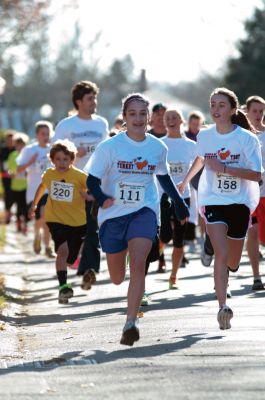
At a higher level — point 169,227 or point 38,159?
point 38,159

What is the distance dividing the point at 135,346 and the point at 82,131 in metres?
5.01

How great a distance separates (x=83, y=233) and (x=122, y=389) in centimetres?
583

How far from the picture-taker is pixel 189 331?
33.0 feet

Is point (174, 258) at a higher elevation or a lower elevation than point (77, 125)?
lower

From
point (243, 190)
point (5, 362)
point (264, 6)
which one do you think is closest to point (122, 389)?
point (5, 362)

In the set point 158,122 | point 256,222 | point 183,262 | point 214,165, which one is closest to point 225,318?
point 214,165

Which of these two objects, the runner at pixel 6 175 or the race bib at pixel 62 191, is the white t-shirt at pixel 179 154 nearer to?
the race bib at pixel 62 191

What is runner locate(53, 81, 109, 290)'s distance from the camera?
13586mm

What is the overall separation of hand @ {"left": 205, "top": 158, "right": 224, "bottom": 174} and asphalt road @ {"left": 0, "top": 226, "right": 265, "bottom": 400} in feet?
3.94

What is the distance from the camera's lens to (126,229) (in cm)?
974

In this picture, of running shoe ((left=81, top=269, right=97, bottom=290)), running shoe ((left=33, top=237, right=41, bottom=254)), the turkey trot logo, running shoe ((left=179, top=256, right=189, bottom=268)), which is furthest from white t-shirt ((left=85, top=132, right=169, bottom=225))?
running shoe ((left=33, top=237, right=41, bottom=254))

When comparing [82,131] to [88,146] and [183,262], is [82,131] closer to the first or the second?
[88,146]

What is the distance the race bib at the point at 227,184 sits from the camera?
10.5 m

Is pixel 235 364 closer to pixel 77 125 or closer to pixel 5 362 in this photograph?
pixel 5 362
